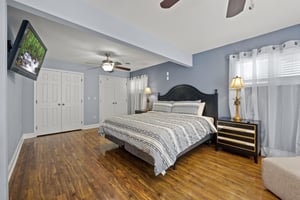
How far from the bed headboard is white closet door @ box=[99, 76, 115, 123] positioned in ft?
7.82

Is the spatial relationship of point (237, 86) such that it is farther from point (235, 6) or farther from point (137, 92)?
point (137, 92)

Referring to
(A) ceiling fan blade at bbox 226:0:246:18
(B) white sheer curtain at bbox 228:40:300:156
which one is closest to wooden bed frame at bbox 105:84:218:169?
(B) white sheer curtain at bbox 228:40:300:156

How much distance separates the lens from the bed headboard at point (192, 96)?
3.80 metres

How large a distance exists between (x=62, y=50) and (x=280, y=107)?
538 centimetres

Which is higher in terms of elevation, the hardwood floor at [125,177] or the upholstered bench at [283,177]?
the upholstered bench at [283,177]

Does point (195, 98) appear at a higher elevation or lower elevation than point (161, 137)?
higher

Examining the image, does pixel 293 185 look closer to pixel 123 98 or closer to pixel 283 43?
pixel 283 43

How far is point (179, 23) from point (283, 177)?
8.88ft

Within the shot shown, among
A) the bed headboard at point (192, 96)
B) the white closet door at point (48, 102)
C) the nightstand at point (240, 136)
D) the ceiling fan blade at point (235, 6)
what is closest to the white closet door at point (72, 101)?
the white closet door at point (48, 102)

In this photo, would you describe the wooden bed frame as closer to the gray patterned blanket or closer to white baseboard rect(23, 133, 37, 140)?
the gray patterned blanket

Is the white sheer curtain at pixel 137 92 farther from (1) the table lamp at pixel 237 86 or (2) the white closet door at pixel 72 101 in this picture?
(1) the table lamp at pixel 237 86

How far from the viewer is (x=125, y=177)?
86.8 inches

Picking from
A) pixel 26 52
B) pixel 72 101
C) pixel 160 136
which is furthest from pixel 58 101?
pixel 160 136

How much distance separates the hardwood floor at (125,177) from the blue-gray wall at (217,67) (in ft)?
5.43
